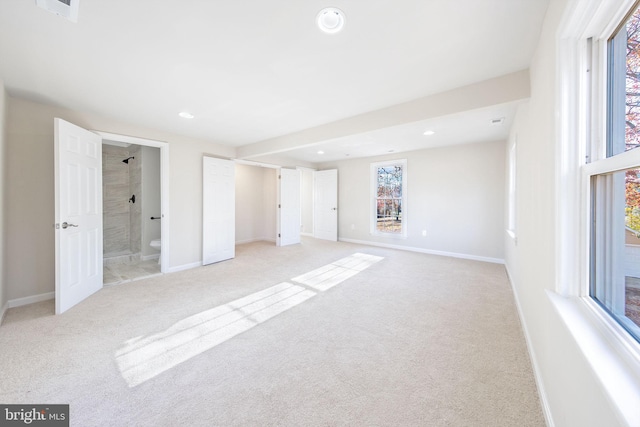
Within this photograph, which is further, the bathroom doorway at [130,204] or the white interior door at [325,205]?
the white interior door at [325,205]

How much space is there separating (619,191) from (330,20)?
167 centimetres

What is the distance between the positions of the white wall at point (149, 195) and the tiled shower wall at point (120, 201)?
4.0 inches

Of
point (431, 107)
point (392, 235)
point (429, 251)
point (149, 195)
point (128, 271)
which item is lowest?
point (128, 271)

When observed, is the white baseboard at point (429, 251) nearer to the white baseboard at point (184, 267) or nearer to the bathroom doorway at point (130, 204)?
the white baseboard at point (184, 267)

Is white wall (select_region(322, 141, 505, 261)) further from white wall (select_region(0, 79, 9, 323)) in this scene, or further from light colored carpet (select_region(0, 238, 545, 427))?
white wall (select_region(0, 79, 9, 323))

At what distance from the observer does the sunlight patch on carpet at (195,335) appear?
1737 mm

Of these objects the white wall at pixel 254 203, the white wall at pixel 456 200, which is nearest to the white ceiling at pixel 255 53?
the white wall at pixel 456 200

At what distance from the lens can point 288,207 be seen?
6441 millimetres

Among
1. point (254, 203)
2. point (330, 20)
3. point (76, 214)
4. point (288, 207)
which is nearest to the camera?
point (330, 20)

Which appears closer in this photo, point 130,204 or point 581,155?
point 581,155

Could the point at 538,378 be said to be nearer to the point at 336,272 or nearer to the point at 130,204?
the point at 336,272

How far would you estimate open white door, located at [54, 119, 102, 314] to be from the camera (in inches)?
100

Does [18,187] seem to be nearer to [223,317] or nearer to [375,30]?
[223,317]

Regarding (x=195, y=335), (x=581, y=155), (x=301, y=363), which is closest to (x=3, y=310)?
(x=195, y=335)
